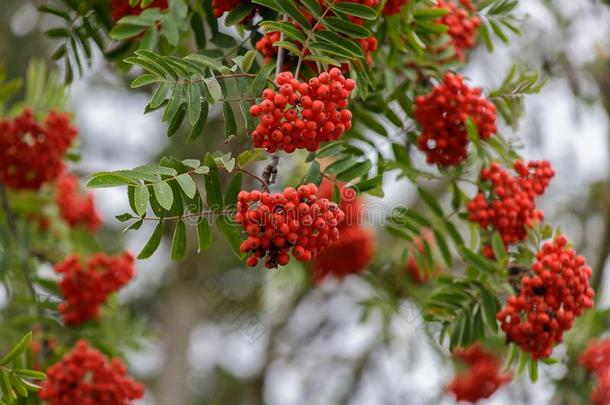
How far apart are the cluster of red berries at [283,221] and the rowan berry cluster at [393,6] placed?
33.6 inches

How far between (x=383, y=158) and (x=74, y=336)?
1764 millimetres

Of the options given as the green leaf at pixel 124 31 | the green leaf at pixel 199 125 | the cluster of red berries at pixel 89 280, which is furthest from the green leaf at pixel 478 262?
the cluster of red berries at pixel 89 280

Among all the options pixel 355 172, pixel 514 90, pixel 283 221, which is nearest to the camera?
pixel 283 221

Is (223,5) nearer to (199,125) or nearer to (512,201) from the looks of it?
(199,125)

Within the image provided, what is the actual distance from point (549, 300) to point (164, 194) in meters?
1.34

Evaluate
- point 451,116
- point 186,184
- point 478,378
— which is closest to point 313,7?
point 186,184

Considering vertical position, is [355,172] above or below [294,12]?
below

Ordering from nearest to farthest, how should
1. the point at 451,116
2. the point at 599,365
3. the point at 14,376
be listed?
the point at 14,376
the point at 451,116
the point at 599,365

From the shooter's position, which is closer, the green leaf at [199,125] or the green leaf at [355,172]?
the green leaf at [199,125]

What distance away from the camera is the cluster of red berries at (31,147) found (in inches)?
159

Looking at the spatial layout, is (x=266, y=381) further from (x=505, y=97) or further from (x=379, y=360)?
(x=505, y=97)

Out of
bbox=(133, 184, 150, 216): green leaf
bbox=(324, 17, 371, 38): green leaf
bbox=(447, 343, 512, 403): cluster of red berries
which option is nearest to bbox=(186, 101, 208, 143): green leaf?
bbox=(133, 184, 150, 216): green leaf

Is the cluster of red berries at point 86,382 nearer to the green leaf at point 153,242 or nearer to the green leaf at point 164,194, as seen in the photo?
the green leaf at point 153,242

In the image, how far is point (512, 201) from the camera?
126 inches
